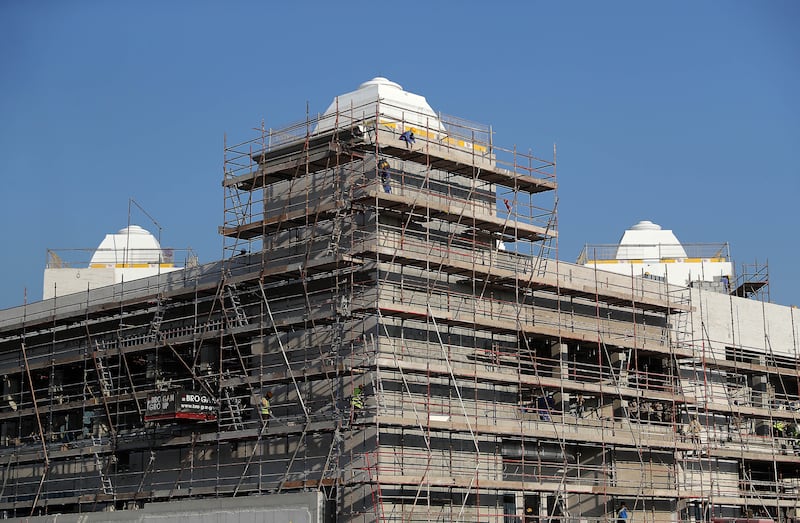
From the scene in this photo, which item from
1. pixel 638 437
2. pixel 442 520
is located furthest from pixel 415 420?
pixel 638 437

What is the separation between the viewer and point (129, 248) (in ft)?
246

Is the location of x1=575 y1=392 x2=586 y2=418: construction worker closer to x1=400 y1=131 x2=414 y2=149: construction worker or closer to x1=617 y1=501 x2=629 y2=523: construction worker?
x1=617 y1=501 x2=629 y2=523: construction worker

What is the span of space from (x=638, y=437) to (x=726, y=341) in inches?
327

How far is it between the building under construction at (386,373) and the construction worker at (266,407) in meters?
0.46

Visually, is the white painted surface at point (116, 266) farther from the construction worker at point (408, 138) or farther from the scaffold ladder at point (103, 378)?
the construction worker at point (408, 138)

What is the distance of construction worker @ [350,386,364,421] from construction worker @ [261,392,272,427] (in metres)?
3.41

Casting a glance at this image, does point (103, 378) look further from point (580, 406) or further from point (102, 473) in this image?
point (580, 406)

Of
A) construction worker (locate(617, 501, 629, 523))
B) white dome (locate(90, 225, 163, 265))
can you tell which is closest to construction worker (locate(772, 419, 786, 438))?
construction worker (locate(617, 501, 629, 523))

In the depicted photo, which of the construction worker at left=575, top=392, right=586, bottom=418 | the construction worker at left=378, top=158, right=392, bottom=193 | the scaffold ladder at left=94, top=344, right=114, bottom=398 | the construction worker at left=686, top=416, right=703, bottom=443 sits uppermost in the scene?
the construction worker at left=378, top=158, right=392, bottom=193

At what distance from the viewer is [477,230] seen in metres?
47.3

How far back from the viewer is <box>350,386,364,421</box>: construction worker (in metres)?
41.6

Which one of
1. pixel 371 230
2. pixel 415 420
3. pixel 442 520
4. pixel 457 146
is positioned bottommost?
pixel 442 520

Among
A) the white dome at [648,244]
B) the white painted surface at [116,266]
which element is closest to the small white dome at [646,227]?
the white dome at [648,244]

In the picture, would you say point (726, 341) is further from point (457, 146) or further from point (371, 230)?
point (371, 230)
